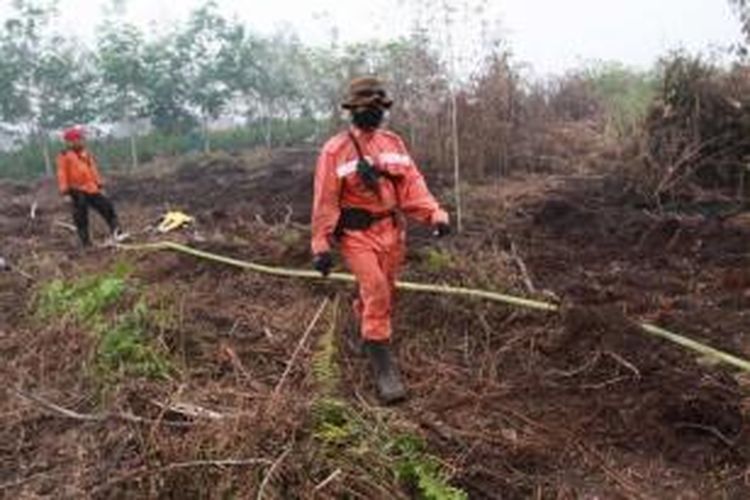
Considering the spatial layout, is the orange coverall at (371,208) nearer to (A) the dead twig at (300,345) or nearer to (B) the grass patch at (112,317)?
(A) the dead twig at (300,345)

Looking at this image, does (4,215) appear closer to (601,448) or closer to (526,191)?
(526,191)

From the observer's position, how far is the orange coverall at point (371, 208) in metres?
5.16

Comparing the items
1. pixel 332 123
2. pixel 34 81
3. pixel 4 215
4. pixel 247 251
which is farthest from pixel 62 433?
pixel 34 81

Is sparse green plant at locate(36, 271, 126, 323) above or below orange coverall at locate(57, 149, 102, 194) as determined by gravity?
below

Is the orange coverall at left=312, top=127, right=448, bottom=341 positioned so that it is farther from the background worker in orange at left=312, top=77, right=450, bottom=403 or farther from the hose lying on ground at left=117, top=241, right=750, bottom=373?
the hose lying on ground at left=117, top=241, right=750, bottom=373

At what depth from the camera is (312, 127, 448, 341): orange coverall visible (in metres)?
5.16

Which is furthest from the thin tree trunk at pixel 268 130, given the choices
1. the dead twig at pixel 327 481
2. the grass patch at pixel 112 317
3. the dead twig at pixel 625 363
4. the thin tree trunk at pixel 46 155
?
the dead twig at pixel 327 481

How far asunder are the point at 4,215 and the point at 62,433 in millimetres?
10567

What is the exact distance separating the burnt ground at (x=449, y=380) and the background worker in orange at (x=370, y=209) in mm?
313

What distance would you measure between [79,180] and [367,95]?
5.89 meters

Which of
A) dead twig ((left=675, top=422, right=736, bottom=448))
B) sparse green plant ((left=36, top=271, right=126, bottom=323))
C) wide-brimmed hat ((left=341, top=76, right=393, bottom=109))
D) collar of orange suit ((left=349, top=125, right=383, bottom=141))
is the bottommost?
dead twig ((left=675, top=422, right=736, bottom=448))

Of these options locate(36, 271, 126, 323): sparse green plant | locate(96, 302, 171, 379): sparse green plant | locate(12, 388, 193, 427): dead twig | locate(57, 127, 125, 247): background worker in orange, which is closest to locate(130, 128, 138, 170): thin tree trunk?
locate(57, 127, 125, 247): background worker in orange

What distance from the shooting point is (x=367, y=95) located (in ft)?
17.3

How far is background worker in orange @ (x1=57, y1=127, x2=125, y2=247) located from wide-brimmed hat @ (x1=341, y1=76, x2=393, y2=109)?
5608mm
